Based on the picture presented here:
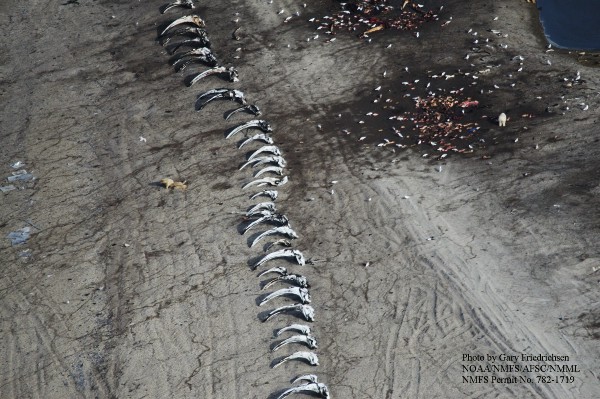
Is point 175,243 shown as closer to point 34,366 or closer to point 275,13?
point 34,366

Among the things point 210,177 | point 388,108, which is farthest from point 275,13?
point 210,177

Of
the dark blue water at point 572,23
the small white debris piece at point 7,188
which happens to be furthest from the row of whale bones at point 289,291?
the dark blue water at point 572,23

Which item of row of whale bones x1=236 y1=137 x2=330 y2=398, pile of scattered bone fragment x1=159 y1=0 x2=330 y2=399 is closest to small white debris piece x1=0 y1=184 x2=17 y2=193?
pile of scattered bone fragment x1=159 y1=0 x2=330 y2=399

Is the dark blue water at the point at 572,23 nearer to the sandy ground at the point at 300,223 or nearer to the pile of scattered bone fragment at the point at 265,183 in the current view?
the sandy ground at the point at 300,223

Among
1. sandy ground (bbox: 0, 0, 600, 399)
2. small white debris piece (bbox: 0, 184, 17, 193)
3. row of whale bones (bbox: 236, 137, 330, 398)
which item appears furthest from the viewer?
small white debris piece (bbox: 0, 184, 17, 193)

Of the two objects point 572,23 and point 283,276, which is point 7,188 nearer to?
point 283,276

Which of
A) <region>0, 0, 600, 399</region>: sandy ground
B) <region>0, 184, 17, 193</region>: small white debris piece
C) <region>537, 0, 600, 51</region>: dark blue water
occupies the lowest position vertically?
<region>537, 0, 600, 51</region>: dark blue water

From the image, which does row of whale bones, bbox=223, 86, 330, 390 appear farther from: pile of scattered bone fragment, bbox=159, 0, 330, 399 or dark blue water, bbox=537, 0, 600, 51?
dark blue water, bbox=537, 0, 600, 51
